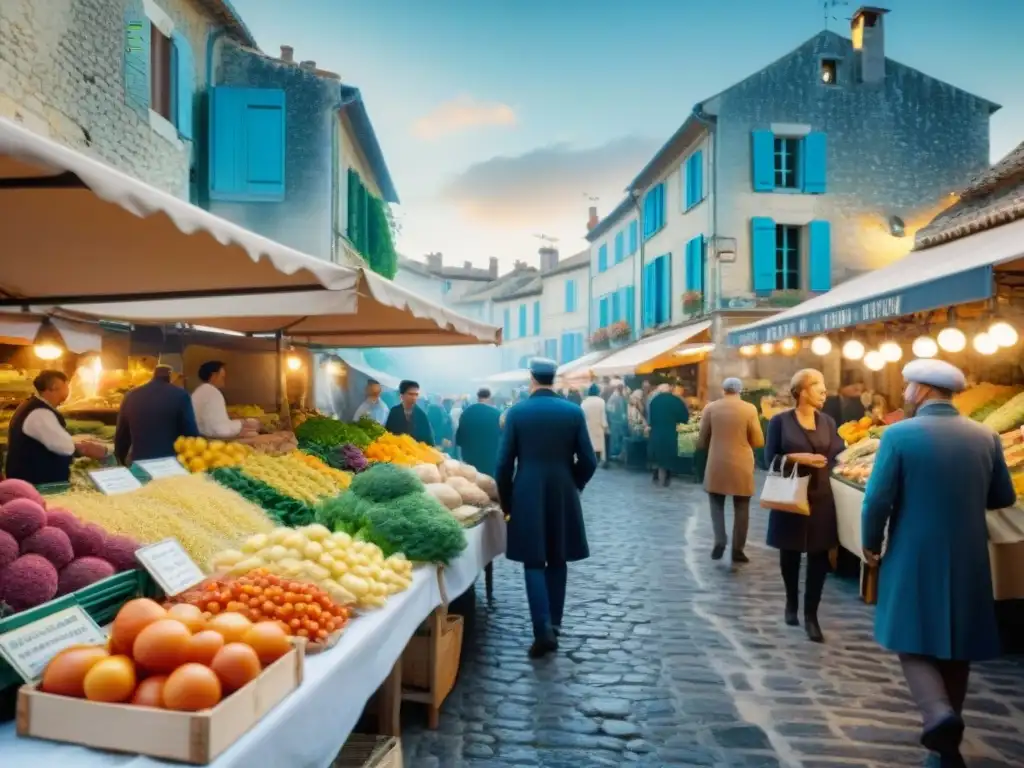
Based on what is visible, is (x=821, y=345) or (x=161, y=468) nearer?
(x=161, y=468)

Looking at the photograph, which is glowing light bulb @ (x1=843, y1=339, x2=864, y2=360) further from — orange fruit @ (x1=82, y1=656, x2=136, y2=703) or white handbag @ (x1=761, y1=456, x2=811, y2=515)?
orange fruit @ (x1=82, y1=656, x2=136, y2=703)

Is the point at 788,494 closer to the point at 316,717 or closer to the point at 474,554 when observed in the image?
the point at 474,554

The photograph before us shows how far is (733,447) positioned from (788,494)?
2.72m

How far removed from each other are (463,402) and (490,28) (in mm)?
20278

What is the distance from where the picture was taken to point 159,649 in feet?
7.29

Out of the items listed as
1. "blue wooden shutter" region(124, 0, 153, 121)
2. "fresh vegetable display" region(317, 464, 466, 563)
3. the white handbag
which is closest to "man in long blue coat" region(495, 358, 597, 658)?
"fresh vegetable display" region(317, 464, 466, 563)

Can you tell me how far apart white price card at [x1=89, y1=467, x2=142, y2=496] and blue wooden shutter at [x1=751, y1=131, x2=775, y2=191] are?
19.1 metres

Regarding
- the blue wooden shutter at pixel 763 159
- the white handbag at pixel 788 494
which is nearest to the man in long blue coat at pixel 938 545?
the white handbag at pixel 788 494

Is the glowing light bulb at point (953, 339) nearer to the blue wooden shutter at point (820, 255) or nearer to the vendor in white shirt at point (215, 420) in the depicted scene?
the vendor in white shirt at point (215, 420)

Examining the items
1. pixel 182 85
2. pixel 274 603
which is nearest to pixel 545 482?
pixel 274 603

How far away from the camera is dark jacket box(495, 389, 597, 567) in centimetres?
565

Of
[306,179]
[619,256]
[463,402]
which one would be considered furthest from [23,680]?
[619,256]

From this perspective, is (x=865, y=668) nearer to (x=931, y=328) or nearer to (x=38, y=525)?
(x=38, y=525)

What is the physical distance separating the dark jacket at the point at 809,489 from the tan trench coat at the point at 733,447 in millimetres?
2335
